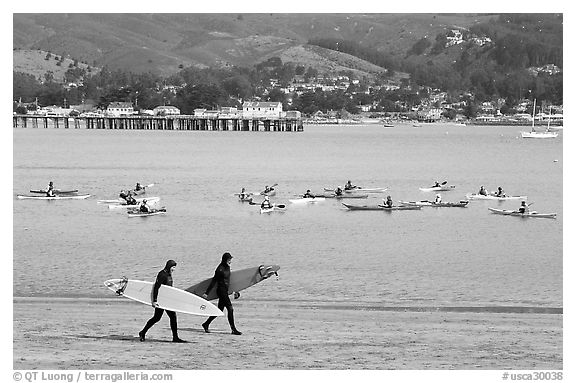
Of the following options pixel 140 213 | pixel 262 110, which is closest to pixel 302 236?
pixel 140 213

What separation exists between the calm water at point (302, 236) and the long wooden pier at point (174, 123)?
220 ft

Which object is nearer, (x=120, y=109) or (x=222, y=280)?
(x=222, y=280)

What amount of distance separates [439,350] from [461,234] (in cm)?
2206

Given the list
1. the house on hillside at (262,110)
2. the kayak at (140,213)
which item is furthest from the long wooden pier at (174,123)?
the kayak at (140,213)

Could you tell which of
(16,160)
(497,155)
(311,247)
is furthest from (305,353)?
(497,155)

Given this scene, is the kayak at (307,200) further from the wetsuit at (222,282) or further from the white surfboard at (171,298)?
the wetsuit at (222,282)

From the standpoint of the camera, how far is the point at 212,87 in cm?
15625

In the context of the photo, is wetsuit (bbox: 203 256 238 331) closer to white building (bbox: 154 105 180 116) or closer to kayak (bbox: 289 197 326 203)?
kayak (bbox: 289 197 326 203)

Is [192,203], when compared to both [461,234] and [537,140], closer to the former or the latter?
[461,234]

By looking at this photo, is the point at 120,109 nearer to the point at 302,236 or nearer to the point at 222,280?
the point at 302,236

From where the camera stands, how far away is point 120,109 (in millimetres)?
161625

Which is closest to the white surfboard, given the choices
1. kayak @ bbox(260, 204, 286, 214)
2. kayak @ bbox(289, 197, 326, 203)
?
kayak @ bbox(260, 204, 286, 214)

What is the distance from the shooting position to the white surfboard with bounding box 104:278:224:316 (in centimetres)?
1485

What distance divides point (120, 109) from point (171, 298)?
490 feet
